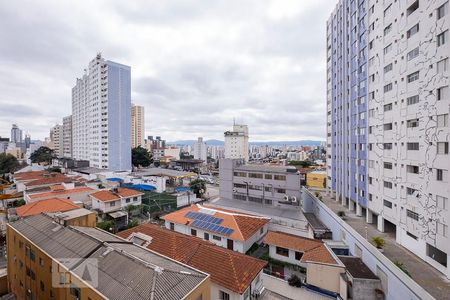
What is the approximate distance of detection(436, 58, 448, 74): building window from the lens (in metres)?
16.4

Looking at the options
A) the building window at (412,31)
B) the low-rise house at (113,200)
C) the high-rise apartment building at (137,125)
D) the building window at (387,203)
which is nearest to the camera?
the building window at (412,31)

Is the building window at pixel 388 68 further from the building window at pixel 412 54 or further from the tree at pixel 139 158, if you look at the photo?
the tree at pixel 139 158

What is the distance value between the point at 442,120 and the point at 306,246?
1571 centimetres

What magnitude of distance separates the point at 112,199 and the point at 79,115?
6847 centimetres

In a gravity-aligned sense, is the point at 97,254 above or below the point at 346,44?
below

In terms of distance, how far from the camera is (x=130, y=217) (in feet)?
120

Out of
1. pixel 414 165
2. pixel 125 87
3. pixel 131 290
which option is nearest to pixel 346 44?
pixel 414 165

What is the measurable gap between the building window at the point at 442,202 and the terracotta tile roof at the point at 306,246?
889 centimetres

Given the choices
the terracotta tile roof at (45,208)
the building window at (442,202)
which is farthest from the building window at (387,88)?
the terracotta tile roof at (45,208)

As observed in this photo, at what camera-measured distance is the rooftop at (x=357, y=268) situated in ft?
56.1

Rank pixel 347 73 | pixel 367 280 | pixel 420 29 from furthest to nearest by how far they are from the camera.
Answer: pixel 347 73 → pixel 420 29 → pixel 367 280

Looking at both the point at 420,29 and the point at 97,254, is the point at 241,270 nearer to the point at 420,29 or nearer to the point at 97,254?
the point at 97,254

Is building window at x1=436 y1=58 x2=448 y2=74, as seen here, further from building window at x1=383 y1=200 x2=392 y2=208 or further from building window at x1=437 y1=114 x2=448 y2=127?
building window at x1=383 y1=200 x2=392 y2=208

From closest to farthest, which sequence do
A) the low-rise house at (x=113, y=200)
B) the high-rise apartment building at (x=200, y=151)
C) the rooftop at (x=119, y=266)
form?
the rooftop at (x=119, y=266), the low-rise house at (x=113, y=200), the high-rise apartment building at (x=200, y=151)
